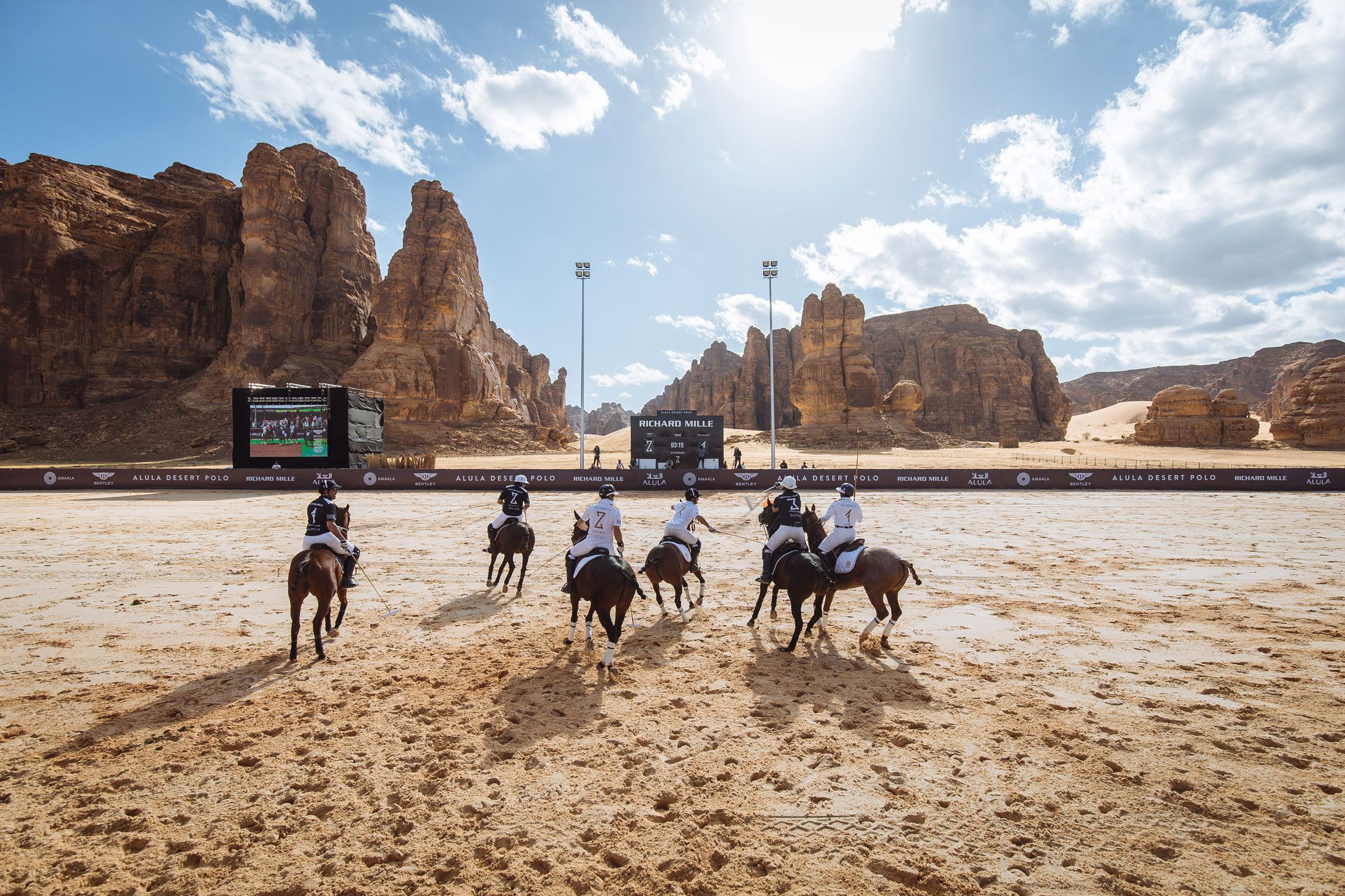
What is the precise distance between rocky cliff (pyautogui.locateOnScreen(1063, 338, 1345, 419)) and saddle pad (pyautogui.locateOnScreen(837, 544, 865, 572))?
92425mm

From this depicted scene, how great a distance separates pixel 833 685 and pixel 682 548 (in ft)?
10.8

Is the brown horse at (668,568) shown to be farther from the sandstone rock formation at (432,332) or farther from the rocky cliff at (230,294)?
the rocky cliff at (230,294)

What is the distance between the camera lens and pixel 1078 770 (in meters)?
4.64

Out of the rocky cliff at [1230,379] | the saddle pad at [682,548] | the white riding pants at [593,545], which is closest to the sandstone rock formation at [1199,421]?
the rocky cliff at [1230,379]

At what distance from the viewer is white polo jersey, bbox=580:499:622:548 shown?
732cm

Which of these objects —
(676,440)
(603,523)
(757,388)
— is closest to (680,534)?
(603,523)

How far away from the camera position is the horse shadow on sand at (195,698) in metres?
5.23

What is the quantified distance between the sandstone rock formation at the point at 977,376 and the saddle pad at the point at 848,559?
82.3 meters

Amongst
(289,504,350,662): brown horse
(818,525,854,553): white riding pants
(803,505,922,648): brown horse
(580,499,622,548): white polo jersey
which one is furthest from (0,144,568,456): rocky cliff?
(803,505,922,648): brown horse

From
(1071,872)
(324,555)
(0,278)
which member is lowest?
(1071,872)

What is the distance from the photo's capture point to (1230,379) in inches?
4375

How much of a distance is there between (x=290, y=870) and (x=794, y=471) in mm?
28190

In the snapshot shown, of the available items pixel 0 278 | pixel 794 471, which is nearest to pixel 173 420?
pixel 0 278

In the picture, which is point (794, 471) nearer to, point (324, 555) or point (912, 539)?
point (912, 539)
